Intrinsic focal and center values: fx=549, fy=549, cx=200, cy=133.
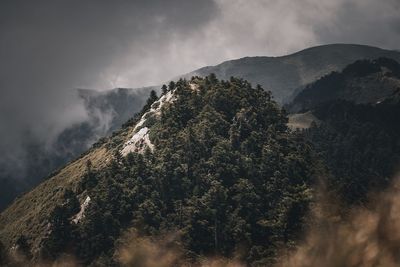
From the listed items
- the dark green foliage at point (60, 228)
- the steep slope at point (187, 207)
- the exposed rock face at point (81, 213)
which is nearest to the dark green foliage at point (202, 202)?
the steep slope at point (187, 207)

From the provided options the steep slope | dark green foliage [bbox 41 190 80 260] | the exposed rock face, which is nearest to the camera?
the steep slope

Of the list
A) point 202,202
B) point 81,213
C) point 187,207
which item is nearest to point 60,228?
point 81,213

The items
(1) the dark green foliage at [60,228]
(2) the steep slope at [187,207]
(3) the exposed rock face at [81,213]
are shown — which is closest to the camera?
(2) the steep slope at [187,207]

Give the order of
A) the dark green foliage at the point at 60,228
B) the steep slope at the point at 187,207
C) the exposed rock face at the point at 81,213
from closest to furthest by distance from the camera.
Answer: the steep slope at the point at 187,207
the dark green foliage at the point at 60,228
the exposed rock face at the point at 81,213

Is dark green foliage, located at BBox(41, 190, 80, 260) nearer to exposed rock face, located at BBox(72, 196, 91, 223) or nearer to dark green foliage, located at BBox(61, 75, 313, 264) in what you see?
exposed rock face, located at BBox(72, 196, 91, 223)

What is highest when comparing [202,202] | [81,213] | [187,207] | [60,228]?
[202,202]

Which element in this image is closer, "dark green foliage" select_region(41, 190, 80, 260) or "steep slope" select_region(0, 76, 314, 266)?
"steep slope" select_region(0, 76, 314, 266)

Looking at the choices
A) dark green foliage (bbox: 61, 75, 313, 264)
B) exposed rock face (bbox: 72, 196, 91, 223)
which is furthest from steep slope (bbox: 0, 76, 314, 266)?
dark green foliage (bbox: 61, 75, 313, 264)

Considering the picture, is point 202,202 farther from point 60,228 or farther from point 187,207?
point 60,228

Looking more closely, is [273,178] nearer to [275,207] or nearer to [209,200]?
[275,207]

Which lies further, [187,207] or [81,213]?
[81,213]

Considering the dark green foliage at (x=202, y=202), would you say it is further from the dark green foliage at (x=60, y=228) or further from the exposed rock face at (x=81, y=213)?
the dark green foliage at (x=60, y=228)

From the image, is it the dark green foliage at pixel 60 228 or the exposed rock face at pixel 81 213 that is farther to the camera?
the exposed rock face at pixel 81 213

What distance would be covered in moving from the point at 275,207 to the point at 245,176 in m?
17.7
